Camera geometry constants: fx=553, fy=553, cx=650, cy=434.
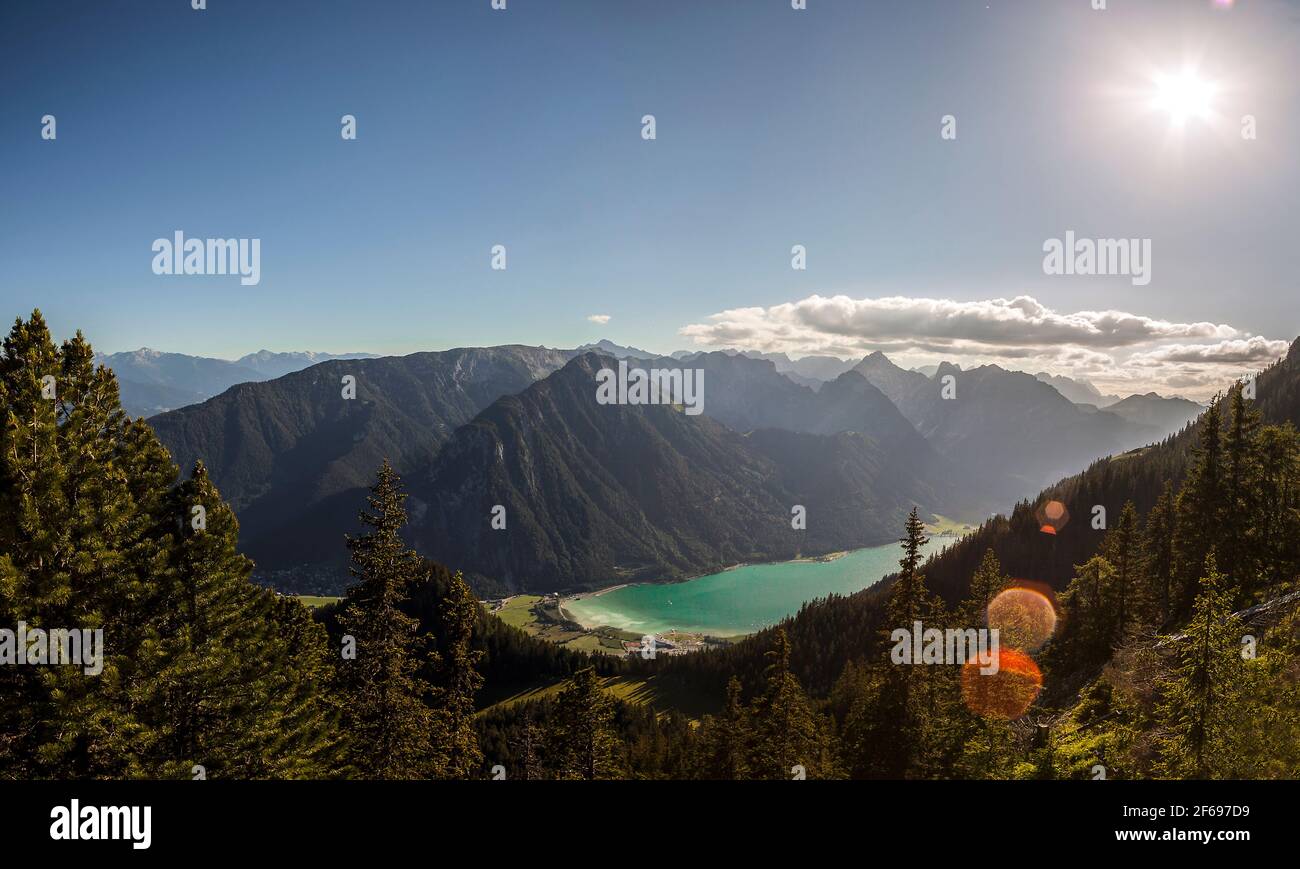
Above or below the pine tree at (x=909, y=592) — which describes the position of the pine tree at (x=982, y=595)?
below

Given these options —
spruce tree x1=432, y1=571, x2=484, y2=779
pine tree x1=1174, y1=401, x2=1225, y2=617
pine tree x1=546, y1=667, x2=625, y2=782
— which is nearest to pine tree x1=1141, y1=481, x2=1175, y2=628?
pine tree x1=1174, y1=401, x2=1225, y2=617

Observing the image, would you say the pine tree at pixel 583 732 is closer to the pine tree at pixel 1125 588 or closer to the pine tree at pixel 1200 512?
the pine tree at pixel 1125 588

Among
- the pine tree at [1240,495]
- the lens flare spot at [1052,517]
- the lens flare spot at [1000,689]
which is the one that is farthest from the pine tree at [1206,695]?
the lens flare spot at [1052,517]

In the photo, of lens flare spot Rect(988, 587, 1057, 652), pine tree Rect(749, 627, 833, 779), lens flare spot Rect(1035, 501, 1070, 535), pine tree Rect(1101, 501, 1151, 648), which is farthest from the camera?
lens flare spot Rect(1035, 501, 1070, 535)

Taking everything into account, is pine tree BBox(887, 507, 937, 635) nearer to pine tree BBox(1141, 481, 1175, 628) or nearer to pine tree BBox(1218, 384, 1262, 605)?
pine tree BBox(1218, 384, 1262, 605)
